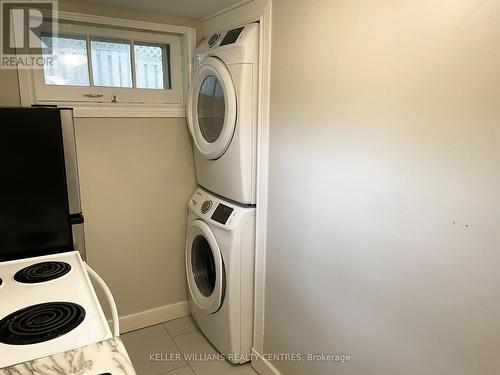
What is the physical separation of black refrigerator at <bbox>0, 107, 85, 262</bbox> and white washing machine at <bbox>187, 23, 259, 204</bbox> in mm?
750

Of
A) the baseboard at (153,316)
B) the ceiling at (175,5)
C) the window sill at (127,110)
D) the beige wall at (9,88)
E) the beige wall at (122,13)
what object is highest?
the ceiling at (175,5)

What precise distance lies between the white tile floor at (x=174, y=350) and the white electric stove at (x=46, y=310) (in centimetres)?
108

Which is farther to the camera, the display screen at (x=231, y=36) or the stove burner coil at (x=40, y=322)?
the display screen at (x=231, y=36)

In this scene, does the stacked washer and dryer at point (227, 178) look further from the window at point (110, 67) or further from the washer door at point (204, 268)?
the window at point (110, 67)

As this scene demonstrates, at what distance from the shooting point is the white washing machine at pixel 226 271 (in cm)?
188

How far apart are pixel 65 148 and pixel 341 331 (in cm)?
132

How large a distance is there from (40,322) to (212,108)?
1.37 metres

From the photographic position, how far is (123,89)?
7.11 ft

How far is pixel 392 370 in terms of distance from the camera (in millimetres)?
1226

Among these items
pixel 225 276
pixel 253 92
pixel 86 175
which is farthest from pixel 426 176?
pixel 86 175

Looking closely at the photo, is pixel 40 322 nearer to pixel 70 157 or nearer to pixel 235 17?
pixel 70 157

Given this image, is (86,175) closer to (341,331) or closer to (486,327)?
(341,331)

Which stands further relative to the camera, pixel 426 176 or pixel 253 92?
pixel 253 92

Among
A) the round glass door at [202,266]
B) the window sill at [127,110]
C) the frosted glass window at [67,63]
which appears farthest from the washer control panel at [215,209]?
the frosted glass window at [67,63]
